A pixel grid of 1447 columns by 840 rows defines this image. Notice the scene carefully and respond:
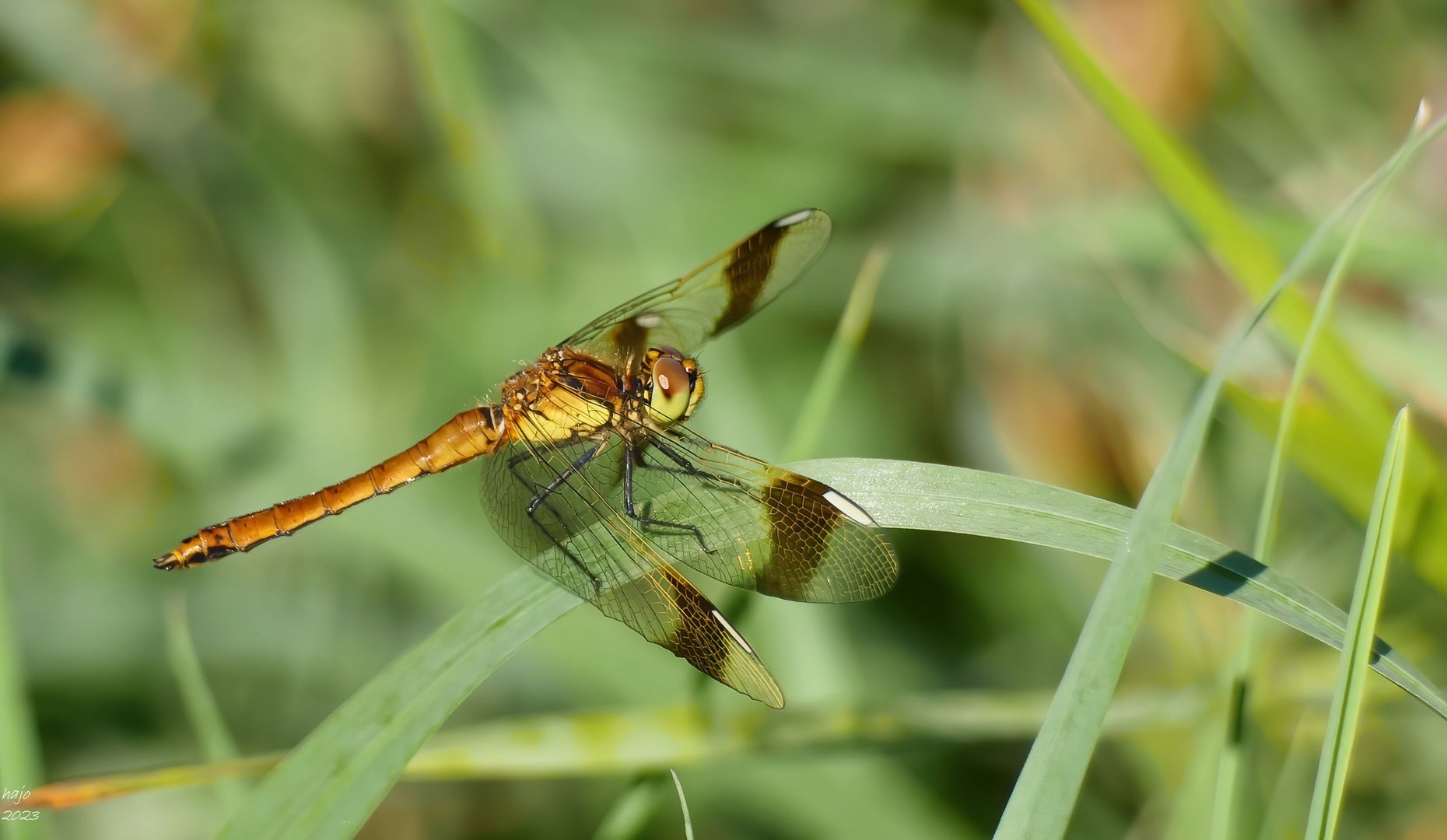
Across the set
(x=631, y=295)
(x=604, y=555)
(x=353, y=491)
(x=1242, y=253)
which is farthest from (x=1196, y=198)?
(x=353, y=491)

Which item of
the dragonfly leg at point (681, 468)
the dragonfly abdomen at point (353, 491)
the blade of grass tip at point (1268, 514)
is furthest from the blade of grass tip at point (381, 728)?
the dragonfly abdomen at point (353, 491)

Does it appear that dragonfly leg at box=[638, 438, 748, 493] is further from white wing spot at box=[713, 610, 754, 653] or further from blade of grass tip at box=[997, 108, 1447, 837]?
blade of grass tip at box=[997, 108, 1447, 837]

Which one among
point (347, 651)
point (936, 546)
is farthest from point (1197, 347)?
point (347, 651)

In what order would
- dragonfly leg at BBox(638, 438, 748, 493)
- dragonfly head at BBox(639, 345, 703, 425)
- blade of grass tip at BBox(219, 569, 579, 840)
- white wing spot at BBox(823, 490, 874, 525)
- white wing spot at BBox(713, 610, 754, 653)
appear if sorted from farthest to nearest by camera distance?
dragonfly head at BBox(639, 345, 703, 425) → dragonfly leg at BBox(638, 438, 748, 493) → white wing spot at BBox(713, 610, 754, 653) → white wing spot at BBox(823, 490, 874, 525) → blade of grass tip at BBox(219, 569, 579, 840)

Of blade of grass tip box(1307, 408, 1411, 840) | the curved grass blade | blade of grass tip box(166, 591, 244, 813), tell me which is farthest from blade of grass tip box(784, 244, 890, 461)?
blade of grass tip box(166, 591, 244, 813)

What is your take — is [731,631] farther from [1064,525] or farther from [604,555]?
[1064,525]

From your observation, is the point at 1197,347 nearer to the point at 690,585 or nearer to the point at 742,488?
the point at 742,488
